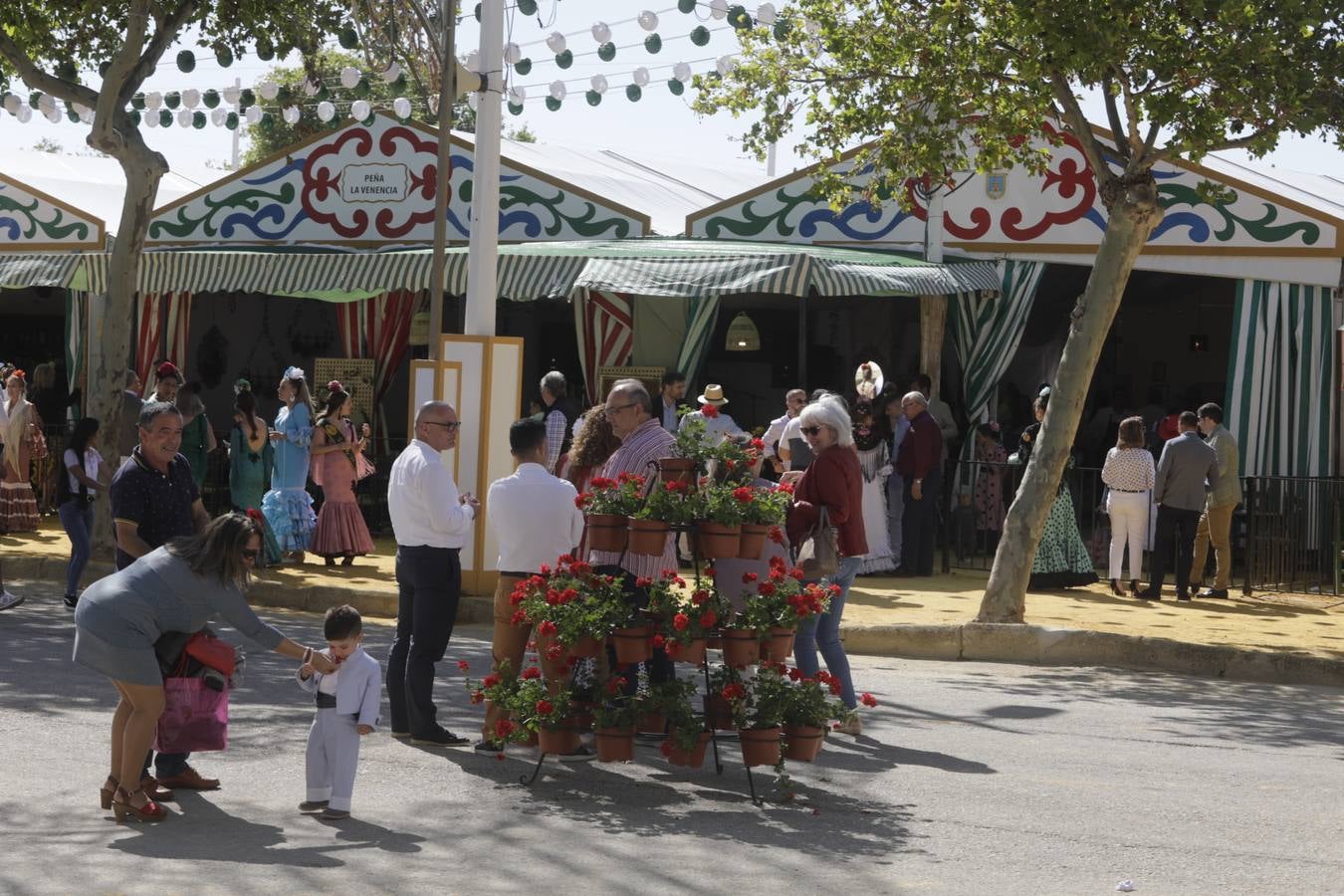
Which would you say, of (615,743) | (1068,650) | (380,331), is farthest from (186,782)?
(380,331)

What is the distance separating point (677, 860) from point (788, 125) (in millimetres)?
8789

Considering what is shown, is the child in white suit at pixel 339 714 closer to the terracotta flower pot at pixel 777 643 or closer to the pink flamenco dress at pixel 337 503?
the terracotta flower pot at pixel 777 643

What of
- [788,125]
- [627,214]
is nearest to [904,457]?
[788,125]

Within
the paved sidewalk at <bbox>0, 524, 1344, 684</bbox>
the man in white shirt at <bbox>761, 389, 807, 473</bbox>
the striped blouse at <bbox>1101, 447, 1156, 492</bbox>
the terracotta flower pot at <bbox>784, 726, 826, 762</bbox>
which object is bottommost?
the terracotta flower pot at <bbox>784, 726, 826, 762</bbox>

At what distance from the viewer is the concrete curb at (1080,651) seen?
11.9m

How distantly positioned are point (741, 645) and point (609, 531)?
0.76 metres

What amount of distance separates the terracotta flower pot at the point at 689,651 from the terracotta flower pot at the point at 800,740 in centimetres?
49

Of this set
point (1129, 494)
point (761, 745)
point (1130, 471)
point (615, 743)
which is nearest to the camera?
point (761, 745)

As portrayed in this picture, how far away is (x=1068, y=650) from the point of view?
12.4 m

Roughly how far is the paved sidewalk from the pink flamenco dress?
8.5 inches

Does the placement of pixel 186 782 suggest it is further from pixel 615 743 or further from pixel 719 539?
pixel 719 539

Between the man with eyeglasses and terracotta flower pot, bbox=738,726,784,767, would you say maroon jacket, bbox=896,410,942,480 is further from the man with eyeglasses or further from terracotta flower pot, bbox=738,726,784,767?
terracotta flower pot, bbox=738,726,784,767

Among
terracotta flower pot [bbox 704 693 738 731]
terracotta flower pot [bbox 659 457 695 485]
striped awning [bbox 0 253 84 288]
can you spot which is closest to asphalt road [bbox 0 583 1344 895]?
terracotta flower pot [bbox 704 693 738 731]

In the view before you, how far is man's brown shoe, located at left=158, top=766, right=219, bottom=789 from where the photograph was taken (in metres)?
7.50
